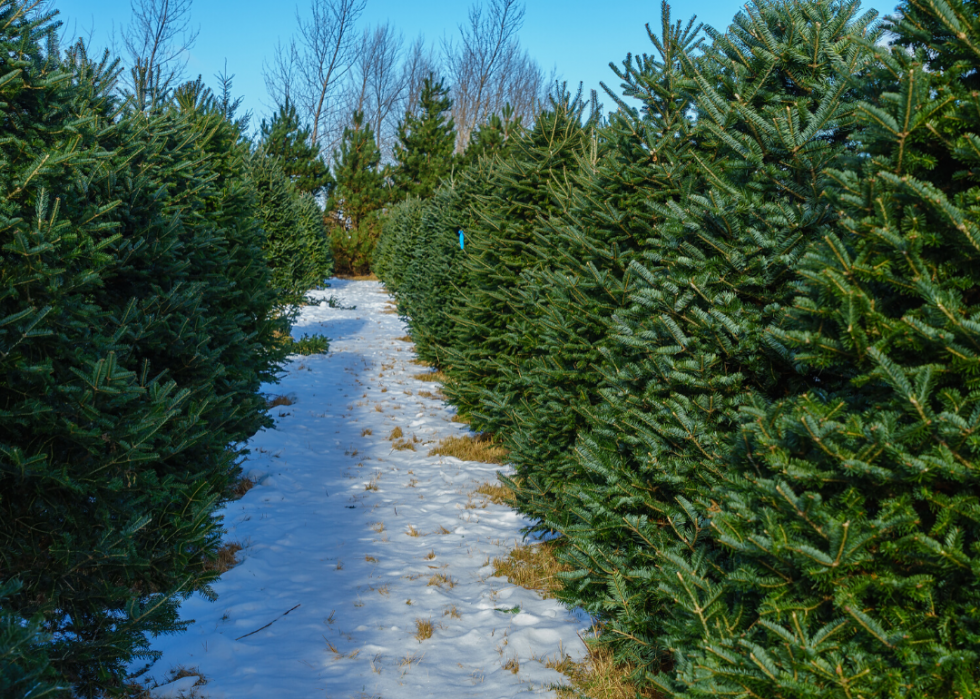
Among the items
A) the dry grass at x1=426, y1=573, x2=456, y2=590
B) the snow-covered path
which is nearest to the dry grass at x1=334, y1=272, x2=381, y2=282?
the snow-covered path

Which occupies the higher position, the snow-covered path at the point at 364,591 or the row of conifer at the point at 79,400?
the row of conifer at the point at 79,400

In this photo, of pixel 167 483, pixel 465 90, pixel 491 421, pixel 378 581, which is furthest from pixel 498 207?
pixel 465 90

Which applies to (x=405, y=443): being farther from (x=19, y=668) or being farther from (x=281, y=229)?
(x=281, y=229)

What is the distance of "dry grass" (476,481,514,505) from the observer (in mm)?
6172

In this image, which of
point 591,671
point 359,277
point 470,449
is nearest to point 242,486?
point 470,449

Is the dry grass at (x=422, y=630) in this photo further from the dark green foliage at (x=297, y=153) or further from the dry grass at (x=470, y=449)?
the dark green foliage at (x=297, y=153)

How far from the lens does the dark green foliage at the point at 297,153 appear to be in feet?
91.8

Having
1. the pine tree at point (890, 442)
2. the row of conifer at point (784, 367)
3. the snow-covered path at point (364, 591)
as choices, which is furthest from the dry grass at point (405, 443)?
the pine tree at point (890, 442)

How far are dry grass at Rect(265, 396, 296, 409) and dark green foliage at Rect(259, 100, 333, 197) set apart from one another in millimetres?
20926

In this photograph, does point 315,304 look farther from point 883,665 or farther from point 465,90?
point 465,90

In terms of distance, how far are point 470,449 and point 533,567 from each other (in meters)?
3.08

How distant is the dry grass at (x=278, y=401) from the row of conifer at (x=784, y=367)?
5.58 meters

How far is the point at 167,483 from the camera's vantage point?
323 cm

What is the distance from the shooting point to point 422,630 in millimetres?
3818
